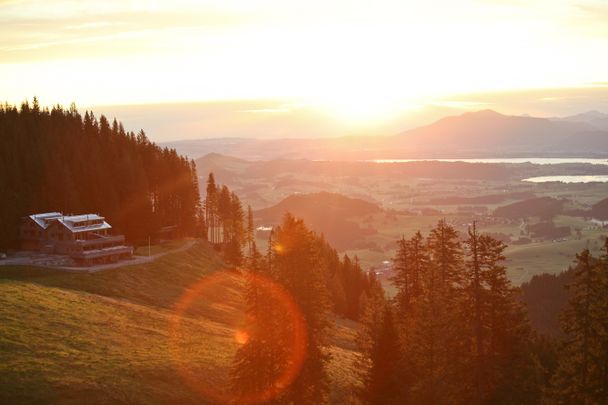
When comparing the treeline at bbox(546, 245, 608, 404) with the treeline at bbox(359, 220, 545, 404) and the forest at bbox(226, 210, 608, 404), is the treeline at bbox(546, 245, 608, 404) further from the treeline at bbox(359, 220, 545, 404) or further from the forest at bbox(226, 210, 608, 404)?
the treeline at bbox(359, 220, 545, 404)

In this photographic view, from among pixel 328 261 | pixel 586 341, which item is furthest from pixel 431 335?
pixel 328 261

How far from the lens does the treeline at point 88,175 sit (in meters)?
92.6

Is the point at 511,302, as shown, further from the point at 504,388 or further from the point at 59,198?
the point at 59,198

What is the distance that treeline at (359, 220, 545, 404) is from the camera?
38844 millimetres

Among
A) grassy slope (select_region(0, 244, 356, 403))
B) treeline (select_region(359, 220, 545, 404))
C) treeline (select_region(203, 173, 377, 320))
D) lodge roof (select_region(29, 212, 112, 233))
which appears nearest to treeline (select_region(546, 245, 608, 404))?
treeline (select_region(359, 220, 545, 404))

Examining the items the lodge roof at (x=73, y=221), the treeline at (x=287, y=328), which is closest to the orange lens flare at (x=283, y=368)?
the treeline at (x=287, y=328)

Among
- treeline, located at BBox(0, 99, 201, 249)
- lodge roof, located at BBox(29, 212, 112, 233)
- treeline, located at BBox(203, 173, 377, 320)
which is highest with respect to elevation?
treeline, located at BBox(0, 99, 201, 249)

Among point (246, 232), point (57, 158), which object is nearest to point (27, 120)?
point (57, 158)

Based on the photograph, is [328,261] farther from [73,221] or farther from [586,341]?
[586,341]

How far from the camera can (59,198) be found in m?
93.6

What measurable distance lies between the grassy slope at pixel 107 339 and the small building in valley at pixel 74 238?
17.5 ft

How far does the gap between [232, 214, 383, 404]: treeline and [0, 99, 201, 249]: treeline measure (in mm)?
59184

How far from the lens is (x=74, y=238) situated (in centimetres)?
7994

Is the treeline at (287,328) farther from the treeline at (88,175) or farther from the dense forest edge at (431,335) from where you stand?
Answer: the treeline at (88,175)
